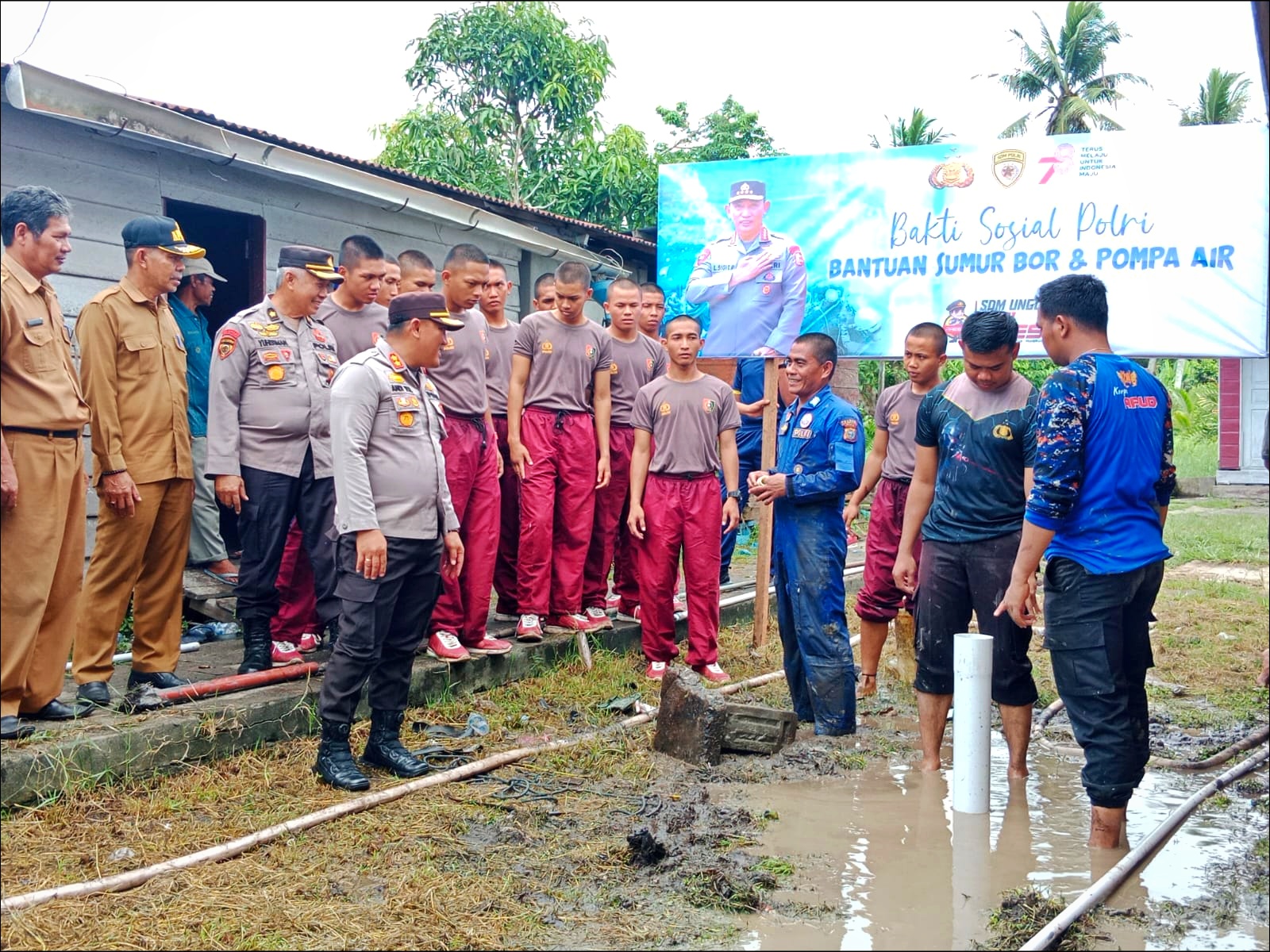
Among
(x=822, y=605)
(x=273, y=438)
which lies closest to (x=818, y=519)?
(x=822, y=605)

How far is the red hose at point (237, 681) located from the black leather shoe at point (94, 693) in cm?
24

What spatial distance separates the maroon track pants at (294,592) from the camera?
19.8 ft

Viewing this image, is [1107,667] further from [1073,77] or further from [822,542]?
[1073,77]

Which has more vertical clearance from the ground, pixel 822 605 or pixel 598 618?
pixel 822 605

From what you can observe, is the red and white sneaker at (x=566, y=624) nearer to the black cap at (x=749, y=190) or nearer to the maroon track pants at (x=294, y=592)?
the maroon track pants at (x=294, y=592)

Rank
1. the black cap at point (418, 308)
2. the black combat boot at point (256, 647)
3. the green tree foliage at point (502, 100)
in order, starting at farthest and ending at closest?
1. the green tree foliage at point (502, 100)
2. the black combat boot at point (256, 647)
3. the black cap at point (418, 308)

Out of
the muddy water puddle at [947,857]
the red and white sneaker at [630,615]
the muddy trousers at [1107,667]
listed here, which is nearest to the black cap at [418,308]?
the muddy water puddle at [947,857]

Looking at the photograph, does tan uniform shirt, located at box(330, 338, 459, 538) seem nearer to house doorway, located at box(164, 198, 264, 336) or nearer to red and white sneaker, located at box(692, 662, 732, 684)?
red and white sneaker, located at box(692, 662, 732, 684)

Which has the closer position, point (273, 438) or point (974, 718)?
point (974, 718)

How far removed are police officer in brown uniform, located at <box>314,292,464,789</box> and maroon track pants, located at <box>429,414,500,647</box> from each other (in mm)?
1178

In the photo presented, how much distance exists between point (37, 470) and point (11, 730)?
1.01 meters

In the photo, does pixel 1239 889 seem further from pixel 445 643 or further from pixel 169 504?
pixel 169 504

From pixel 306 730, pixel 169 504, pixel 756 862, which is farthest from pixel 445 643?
pixel 756 862

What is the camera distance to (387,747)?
16.2ft
